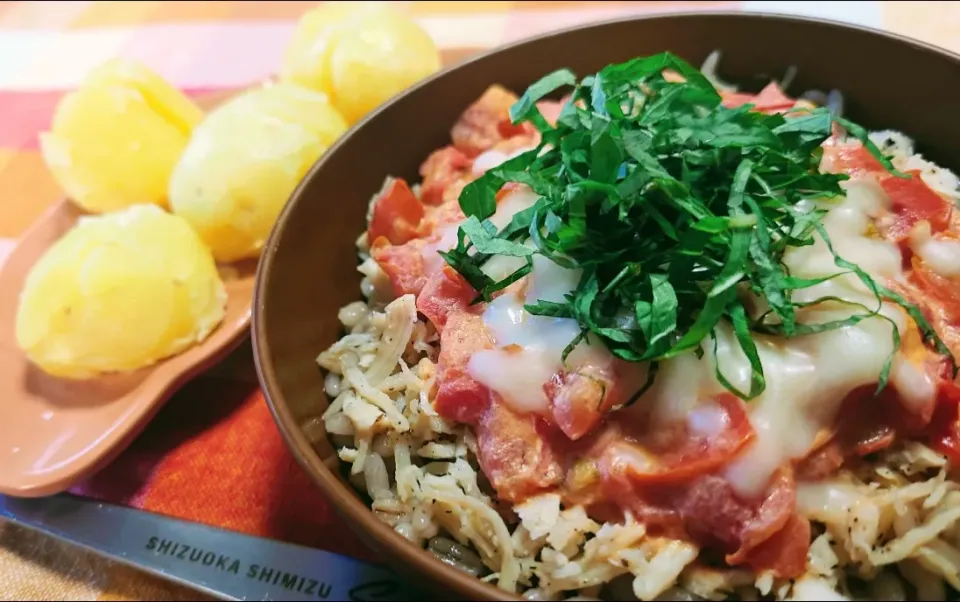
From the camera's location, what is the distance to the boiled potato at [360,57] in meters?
2.62

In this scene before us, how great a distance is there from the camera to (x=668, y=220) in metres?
1.52

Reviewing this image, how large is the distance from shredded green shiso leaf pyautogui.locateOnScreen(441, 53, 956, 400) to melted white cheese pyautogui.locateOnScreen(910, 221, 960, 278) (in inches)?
6.5

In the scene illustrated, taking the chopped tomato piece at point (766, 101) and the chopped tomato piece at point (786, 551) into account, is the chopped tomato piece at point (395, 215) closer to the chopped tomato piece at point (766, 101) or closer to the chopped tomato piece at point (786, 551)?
the chopped tomato piece at point (766, 101)

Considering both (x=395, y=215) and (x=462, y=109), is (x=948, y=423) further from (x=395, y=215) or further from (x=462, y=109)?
(x=462, y=109)

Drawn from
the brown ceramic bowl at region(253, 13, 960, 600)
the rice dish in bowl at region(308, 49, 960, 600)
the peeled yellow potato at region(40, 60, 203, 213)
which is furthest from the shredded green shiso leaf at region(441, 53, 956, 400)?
the peeled yellow potato at region(40, 60, 203, 213)

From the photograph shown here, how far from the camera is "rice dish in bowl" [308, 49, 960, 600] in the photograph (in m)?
1.34

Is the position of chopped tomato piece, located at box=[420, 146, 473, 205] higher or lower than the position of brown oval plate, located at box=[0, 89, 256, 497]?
higher

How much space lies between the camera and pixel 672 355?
1.37 meters

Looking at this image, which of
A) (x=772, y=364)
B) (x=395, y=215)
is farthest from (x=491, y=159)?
(x=772, y=364)

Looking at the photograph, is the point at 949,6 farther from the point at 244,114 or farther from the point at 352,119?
the point at 244,114

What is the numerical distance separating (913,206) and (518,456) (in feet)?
3.32

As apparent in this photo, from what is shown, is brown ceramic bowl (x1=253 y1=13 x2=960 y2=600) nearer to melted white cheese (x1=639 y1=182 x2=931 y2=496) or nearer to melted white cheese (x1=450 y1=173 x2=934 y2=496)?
melted white cheese (x1=450 y1=173 x2=934 y2=496)

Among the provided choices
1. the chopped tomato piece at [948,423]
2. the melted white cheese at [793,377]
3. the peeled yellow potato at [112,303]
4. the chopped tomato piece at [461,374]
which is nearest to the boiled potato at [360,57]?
the peeled yellow potato at [112,303]

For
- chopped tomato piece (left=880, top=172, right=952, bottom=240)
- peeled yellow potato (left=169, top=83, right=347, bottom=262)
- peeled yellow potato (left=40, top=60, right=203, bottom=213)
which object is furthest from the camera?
peeled yellow potato (left=40, top=60, right=203, bottom=213)
